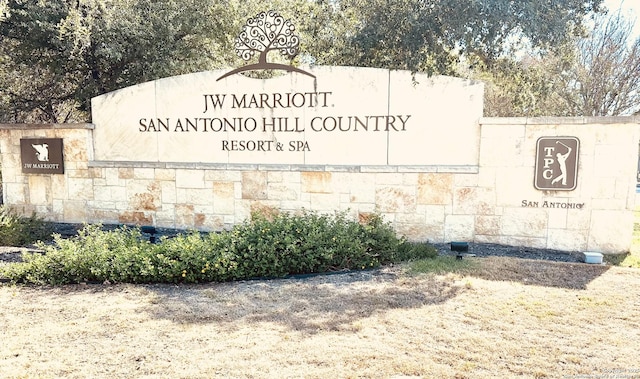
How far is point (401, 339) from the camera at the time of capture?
11.4 feet

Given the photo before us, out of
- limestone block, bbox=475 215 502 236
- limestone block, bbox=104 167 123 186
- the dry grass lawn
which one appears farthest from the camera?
limestone block, bbox=104 167 123 186

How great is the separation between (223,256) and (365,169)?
2550 millimetres

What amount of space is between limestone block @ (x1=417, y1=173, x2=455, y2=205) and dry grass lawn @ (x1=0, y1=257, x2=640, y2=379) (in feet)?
5.08

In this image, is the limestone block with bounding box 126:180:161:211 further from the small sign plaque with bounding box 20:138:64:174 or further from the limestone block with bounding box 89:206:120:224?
the small sign plaque with bounding box 20:138:64:174

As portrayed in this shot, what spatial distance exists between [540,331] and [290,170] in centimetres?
426

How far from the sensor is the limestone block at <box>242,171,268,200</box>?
715 centimetres

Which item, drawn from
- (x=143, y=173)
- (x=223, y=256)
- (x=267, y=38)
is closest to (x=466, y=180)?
(x=223, y=256)

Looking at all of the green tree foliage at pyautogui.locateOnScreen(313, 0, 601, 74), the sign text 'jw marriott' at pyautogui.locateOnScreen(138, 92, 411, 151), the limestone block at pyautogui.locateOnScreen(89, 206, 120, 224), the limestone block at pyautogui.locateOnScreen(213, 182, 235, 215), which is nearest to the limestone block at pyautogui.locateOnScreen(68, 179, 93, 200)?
the limestone block at pyautogui.locateOnScreen(89, 206, 120, 224)

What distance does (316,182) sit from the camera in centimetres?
694

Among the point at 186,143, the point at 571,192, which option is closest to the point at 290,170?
the point at 186,143

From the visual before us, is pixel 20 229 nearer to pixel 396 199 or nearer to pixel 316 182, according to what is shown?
pixel 316 182

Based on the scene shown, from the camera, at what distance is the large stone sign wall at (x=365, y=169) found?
606cm

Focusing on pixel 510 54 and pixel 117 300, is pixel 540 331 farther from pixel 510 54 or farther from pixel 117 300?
pixel 510 54

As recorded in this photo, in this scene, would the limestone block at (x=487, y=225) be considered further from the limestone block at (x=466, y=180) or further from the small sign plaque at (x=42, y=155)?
the small sign plaque at (x=42, y=155)
